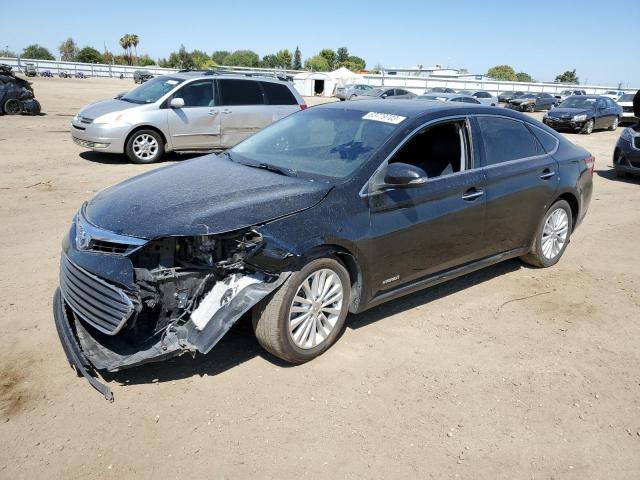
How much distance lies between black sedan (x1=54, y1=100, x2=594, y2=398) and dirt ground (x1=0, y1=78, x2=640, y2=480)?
29 centimetres

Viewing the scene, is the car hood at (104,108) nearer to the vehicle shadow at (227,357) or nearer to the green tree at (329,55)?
the vehicle shadow at (227,357)

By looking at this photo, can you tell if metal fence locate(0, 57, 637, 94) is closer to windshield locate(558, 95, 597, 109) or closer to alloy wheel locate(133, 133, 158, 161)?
windshield locate(558, 95, 597, 109)

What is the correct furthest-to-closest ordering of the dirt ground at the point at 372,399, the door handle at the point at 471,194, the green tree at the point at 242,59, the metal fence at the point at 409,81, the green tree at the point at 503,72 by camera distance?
the green tree at the point at 503,72
the green tree at the point at 242,59
the metal fence at the point at 409,81
the door handle at the point at 471,194
the dirt ground at the point at 372,399

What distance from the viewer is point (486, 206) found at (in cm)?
458

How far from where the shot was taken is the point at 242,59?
127 m

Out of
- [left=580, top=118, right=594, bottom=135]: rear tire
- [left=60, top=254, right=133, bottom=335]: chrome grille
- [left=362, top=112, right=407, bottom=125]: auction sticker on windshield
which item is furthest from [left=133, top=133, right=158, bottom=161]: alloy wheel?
[left=580, top=118, right=594, bottom=135]: rear tire

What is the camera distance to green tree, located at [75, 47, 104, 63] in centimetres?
10731

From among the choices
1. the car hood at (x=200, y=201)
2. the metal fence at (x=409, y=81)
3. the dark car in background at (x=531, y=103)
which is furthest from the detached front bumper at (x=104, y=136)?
the metal fence at (x=409, y=81)

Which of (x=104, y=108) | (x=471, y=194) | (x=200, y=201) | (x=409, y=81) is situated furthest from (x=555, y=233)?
(x=409, y=81)

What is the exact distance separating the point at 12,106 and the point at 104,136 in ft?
33.2

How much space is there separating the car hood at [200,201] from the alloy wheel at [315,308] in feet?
1.66

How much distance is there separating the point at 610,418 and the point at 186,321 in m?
2.69

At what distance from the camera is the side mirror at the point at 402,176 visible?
12.3ft

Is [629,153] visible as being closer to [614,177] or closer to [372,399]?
[614,177]
